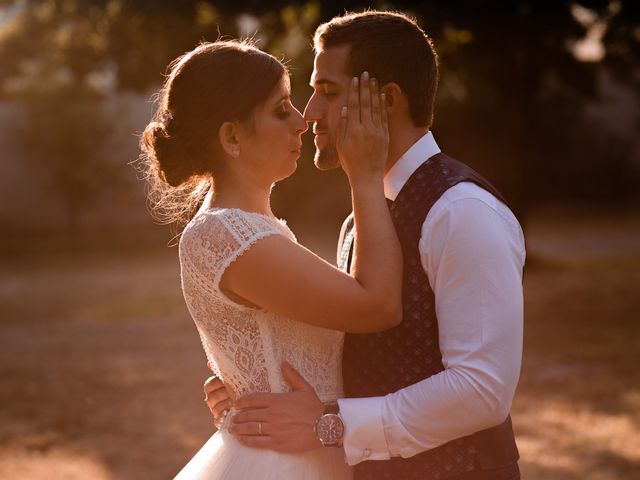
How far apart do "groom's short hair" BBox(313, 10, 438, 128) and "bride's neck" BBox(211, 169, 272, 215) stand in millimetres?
455

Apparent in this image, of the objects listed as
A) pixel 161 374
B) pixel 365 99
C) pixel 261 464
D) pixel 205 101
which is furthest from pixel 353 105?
pixel 161 374

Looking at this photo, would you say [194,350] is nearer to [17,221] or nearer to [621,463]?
[621,463]

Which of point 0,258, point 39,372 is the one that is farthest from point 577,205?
point 39,372

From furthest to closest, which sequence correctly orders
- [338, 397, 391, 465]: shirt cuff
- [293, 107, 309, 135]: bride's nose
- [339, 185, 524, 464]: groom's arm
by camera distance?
[293, 107, 309, 135]: bride's nose, [338, 397, 391, 465]: shirt cuff, [339, 185, 524, 464]: groom's arm

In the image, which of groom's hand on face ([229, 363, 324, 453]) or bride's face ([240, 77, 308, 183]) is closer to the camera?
groom's hand on face ([229, 363, 324, 453])

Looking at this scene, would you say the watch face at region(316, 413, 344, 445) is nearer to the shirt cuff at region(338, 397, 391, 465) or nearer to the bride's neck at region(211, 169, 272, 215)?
the shirt cuff at region(338, 397, 391, 465)

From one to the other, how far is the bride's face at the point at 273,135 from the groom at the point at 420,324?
0.08 meters

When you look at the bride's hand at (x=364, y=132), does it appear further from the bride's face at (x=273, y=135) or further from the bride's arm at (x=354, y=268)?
the bride's face at (x=273, y=135)

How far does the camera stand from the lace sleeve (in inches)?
99.2

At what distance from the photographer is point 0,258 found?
62.0 feet

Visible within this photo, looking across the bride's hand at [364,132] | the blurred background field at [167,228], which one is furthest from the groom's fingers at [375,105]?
the blurred background field at [167,228]

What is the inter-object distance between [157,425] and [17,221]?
54.9ft

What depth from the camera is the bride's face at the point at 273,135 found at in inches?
106

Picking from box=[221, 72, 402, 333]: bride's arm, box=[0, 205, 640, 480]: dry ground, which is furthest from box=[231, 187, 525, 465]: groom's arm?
box=[0, 205, 640, 480]: dry ground
